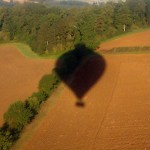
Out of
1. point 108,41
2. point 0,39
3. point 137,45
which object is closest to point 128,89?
point 137,45

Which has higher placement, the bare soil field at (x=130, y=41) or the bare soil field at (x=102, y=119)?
the bare soil field at (x=130, y=41)

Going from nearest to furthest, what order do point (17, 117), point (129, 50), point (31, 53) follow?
point (17, 117) → point (129, 50) → point (31, 53)

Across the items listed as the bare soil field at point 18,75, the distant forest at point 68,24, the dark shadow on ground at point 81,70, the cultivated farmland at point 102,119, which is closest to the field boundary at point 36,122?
the cultivated farmland at point 102,119

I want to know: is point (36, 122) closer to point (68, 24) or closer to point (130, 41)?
point (68, 24)

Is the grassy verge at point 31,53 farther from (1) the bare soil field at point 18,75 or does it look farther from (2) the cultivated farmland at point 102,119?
(2) the cultivated farmland at point 102,119

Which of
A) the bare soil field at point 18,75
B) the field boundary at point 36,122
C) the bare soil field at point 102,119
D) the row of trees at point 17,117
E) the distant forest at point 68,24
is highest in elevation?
the distant forest at point 68,24

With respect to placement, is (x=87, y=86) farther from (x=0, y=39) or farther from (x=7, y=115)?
(x=0, y=39)

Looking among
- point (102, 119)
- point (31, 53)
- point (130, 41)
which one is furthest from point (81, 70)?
point (130, 41)

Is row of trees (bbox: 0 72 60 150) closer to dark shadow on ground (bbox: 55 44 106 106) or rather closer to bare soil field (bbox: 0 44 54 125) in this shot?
bare soil field (bbox: 0 44 54 125)
